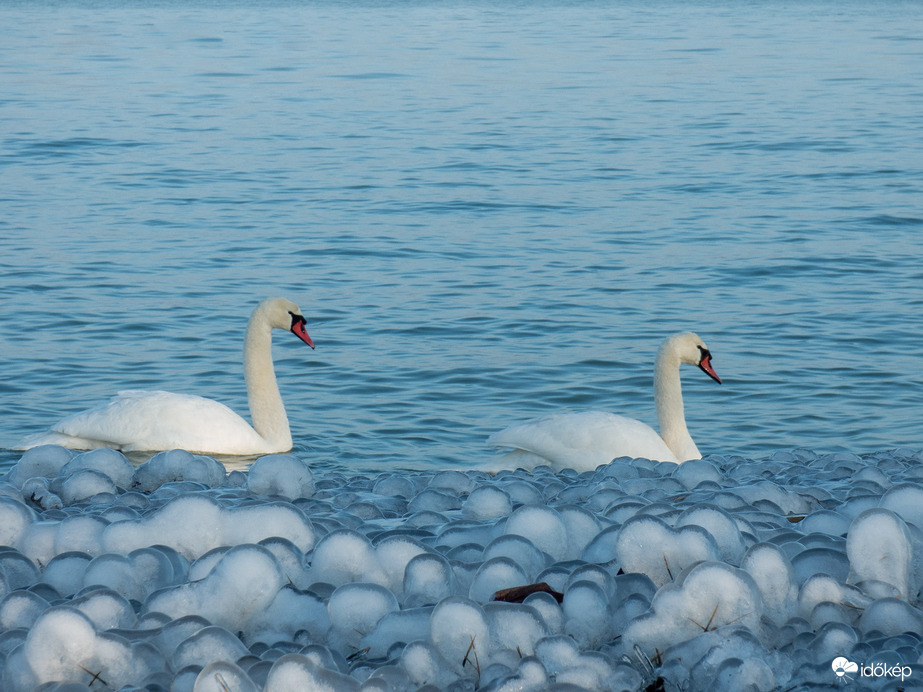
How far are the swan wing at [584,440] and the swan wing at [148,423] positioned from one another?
193cm

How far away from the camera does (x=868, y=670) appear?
2418 mm

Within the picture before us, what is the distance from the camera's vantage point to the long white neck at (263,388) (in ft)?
27.7

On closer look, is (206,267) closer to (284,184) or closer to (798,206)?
(284,184)

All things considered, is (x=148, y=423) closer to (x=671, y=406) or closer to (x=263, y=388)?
(x=263, y=388)

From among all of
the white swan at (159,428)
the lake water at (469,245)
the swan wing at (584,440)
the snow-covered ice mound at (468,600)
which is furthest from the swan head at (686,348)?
the snow-covered ice mound at (468,600)

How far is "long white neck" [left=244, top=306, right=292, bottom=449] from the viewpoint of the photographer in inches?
332

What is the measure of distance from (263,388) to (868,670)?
6.52 meters

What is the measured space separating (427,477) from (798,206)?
33.3 feet

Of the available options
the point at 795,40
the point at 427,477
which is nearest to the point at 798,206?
the point at 427,477

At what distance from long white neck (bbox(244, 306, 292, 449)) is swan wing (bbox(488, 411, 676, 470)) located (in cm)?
176

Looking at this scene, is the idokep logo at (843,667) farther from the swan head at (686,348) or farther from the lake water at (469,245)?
the swan head at (686,348)

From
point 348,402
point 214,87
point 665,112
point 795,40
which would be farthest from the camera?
point 795,40

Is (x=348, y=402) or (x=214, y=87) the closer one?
(x=348, y=402)

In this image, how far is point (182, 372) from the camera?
9750 millimetres
